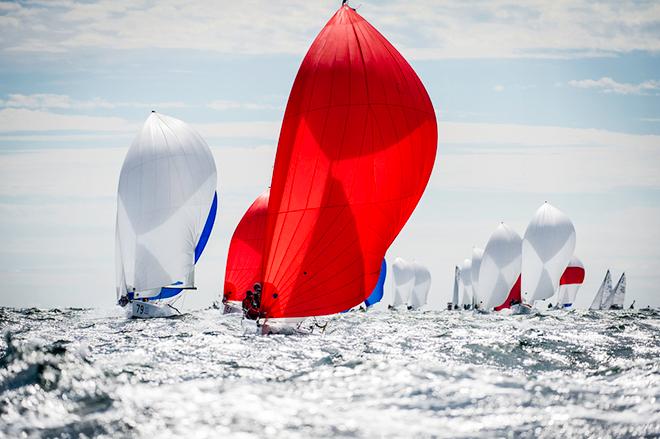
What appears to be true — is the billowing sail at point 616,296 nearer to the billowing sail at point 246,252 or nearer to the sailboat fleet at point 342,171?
the billowing sail at point 246,252

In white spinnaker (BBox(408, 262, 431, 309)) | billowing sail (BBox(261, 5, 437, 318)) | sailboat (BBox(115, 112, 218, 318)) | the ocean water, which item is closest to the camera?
the ocean water

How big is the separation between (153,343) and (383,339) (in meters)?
6.29

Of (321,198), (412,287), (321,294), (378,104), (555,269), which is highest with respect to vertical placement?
(378,104)

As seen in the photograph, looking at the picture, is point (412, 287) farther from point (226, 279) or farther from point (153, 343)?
point (153, 343)

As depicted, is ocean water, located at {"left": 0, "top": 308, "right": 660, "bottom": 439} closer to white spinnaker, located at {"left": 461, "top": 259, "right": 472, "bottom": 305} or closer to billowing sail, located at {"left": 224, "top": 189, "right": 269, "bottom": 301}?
billowing sail, located at {"left": 224, "top": 189, "right": 269, "bottom": 301}

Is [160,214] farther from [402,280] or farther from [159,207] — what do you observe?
[402,280]

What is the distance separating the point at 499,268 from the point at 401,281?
24.4 metres

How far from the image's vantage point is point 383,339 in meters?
21.3

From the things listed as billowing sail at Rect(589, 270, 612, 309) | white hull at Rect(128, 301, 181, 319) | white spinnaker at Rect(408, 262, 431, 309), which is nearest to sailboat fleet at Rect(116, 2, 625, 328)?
white hull at Rect(128, 301, 181, 319)

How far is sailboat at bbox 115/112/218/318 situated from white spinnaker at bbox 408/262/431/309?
4822cm

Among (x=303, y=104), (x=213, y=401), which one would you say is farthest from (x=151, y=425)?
(x=303, y=104)

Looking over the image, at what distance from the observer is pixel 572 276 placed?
220ft

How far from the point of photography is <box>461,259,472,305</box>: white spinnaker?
8319 cm

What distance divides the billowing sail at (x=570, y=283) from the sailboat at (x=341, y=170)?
50.8m
